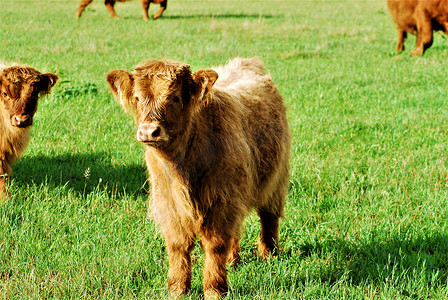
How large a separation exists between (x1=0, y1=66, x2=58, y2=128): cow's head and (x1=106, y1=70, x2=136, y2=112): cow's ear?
192 centimetres

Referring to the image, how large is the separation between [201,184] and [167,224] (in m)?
0.39

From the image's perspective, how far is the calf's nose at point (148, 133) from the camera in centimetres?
275

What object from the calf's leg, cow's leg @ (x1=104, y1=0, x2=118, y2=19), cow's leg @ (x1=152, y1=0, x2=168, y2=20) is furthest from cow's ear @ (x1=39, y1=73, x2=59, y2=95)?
cow's leg @ (x1=104, y1=0, x2=118, y2=19)

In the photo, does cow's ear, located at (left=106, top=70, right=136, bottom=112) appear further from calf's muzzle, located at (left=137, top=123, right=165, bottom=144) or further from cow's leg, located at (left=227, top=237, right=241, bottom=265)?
cow's leg, located at (left=227, top=237, right=241, bottom=265)

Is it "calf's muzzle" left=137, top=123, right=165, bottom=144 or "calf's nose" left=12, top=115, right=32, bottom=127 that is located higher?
→ "calf's muzzle" left=137, top=123, right=165, bottom=144

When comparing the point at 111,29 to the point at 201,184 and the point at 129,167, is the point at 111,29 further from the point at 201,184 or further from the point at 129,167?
the point at 201,184

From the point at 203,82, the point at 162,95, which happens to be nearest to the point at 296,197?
the point at 203,82

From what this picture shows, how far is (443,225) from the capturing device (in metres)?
4.27

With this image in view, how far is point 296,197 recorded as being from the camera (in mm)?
4949

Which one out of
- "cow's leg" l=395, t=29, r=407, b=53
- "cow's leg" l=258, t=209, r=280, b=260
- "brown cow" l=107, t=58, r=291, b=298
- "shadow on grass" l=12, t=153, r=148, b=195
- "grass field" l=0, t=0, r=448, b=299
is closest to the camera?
"brown cow" l=107, t=58, r=291, b=298

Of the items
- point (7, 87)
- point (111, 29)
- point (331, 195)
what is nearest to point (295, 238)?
point (331, 195)

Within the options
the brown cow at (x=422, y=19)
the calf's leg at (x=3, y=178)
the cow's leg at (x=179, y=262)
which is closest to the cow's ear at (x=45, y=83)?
the calf's leg at (x=3, y=178)

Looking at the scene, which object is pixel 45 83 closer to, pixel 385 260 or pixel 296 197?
pixel 296 197

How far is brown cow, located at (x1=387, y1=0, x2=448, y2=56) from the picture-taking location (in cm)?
1311
